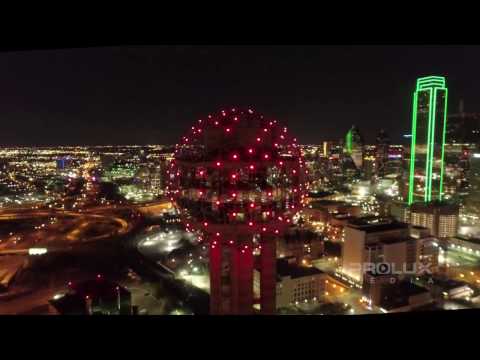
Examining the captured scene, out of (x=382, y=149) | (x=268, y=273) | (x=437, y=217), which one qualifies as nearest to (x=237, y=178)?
(x=268, y=273)

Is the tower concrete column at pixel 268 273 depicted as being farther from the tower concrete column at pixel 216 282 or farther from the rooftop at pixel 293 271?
Answer: the rooftop at pixel 293 271

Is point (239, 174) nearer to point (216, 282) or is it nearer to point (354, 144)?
point (216, 282)

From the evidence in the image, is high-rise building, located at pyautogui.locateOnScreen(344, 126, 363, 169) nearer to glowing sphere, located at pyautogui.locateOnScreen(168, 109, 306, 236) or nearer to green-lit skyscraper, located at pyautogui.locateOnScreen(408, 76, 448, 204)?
green-lit skyscraper, located at pyautogui.locateOnScreen(408, 76, 448, 204)

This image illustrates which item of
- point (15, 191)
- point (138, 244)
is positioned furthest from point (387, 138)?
point (15, 191)

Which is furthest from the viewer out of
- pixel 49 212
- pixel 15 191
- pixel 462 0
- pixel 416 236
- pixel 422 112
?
pixel 15 191

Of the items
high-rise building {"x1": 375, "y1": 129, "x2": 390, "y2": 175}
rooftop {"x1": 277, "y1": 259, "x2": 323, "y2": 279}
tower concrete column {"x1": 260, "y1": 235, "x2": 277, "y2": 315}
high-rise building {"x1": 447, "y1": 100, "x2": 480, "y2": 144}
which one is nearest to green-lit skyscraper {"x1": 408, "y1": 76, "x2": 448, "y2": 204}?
high-rise building {"x1": 447, "y1": 100, "x2": 480, "y2": 144}

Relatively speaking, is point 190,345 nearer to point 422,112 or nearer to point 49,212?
point 49,212

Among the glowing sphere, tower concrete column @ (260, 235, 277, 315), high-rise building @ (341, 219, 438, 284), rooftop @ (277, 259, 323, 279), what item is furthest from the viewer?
high-rise building @ (341, 219, 438, 284)
